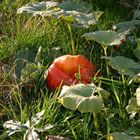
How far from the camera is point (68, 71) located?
7.27 ft

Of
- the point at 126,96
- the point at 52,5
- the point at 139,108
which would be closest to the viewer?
the point at 139,108

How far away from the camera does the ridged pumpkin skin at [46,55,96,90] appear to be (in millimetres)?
2170

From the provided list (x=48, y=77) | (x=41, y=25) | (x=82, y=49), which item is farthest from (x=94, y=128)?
(x=41, y=25)

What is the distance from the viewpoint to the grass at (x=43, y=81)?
1.95 metres

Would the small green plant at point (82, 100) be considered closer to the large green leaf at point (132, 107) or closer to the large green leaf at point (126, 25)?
the large green leaf at point (132, 107)

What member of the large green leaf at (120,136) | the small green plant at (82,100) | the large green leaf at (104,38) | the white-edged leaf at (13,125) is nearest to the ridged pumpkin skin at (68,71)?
the large green leaf at (104,38)

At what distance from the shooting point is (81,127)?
1.94 metres

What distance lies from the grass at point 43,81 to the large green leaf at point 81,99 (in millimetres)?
112

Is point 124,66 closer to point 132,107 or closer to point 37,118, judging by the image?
point 132,107

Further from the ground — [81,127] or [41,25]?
[41,25]

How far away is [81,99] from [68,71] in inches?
17.4

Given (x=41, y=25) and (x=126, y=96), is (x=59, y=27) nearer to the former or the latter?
(x=41, y=25)

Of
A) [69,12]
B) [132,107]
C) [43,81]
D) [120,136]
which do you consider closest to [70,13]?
[69,12]

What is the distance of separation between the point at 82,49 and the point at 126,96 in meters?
0.48
